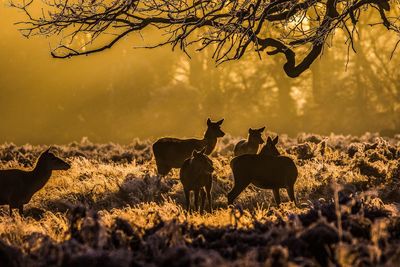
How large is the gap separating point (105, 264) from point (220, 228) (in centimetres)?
197

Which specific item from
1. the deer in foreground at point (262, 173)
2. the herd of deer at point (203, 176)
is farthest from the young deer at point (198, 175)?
the deer in foreground at point (262, 173)

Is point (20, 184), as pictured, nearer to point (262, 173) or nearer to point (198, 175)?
point (198, 175)

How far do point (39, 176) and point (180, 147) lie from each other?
334cm

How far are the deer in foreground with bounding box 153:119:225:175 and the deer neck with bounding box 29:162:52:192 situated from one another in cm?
297

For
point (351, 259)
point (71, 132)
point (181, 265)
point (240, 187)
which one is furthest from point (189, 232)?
point (71, 132)

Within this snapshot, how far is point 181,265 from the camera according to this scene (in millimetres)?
6035

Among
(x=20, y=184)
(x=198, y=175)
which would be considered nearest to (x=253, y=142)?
(x=198, y=175)

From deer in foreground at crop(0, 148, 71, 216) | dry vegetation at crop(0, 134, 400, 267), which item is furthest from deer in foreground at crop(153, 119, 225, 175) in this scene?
deer in foreground at crop(0, 148, 71, 216)

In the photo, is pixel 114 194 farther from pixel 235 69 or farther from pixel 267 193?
pixel 235 69

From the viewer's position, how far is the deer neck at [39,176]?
12820mm

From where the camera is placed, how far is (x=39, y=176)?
12953 millimetres

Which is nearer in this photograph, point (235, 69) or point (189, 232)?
point (189, 232)

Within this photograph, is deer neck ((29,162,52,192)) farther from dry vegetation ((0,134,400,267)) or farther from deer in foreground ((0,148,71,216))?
dry vegetation ((0,134,400,267))

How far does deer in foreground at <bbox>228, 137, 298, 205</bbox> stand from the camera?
Result: 11633 mm
